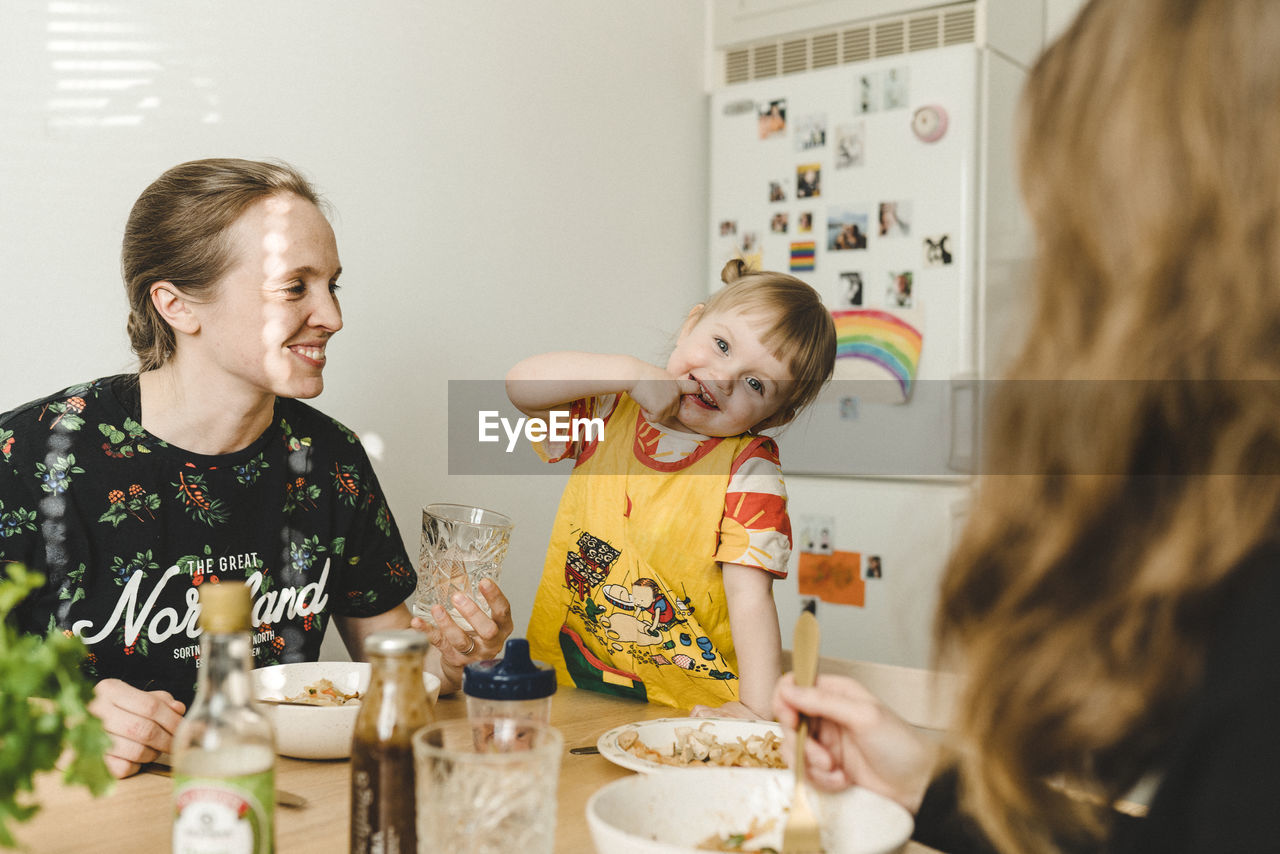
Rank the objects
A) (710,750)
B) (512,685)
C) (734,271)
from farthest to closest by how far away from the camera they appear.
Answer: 1. (734,271)
2. (710,750)
3. (512,685)

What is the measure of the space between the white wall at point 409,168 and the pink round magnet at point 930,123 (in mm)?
668

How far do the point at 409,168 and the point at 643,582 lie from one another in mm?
1158

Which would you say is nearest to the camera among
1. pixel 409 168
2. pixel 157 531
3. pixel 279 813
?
pixel 279 813

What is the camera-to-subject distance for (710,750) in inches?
37.8

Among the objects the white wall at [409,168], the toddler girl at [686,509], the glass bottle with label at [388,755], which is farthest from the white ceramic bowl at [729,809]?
the white wall at [409,168]

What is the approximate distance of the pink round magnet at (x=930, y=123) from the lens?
2.51 m

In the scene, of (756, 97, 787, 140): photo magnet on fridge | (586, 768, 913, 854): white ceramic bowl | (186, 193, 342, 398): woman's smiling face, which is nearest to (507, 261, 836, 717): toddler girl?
(186, 193, 342, 398): woman's smiling face

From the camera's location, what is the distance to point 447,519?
3.35 ft

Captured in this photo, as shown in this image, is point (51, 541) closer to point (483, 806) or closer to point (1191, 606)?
point (483, 806)

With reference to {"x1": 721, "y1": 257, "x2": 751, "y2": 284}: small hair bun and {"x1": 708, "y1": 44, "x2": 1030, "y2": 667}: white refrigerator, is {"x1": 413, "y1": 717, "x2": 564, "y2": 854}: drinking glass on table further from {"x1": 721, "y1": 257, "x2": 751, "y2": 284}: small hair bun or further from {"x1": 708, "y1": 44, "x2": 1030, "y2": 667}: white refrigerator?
{"x1": 708, "y1": 44, "x2": 1030, "y2": 667}: white refrigerator

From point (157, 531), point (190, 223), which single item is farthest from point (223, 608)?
point (190, 223)

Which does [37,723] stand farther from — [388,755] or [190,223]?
[190,223]

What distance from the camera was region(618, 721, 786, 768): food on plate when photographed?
926mm

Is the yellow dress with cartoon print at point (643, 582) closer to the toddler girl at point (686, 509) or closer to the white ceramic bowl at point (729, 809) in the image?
the toddler girl at point (686, 509)
